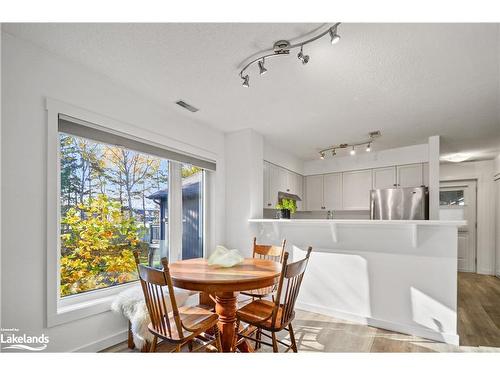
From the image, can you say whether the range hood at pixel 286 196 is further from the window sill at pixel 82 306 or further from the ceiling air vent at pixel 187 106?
the window sill at pixel 82 306

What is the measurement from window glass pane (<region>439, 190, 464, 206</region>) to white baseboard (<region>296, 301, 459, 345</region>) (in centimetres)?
448

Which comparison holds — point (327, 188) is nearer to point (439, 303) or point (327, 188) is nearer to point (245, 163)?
point (245, 163)

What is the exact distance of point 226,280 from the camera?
5.46ft

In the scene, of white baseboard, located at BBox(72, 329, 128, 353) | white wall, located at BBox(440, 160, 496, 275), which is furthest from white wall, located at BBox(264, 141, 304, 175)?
white wall, located at BBox(440, 160, 496, 275)

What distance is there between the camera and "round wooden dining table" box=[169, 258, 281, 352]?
65.1 inches

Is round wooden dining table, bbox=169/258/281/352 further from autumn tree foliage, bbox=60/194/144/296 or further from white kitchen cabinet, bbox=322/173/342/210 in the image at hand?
white kitchen cabinet, bbox=322/173/342/210

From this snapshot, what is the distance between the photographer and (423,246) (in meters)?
2.58

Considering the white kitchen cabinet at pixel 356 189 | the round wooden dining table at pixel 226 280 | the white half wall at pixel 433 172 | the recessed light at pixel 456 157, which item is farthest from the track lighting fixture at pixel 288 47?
the recessed light at pixel 456 157

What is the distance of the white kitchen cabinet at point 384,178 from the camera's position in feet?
15.0

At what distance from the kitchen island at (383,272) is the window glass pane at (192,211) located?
79cm

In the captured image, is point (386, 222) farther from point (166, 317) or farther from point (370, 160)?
point (370, 160)

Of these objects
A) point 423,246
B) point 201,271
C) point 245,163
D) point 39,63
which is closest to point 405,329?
point 423,246
